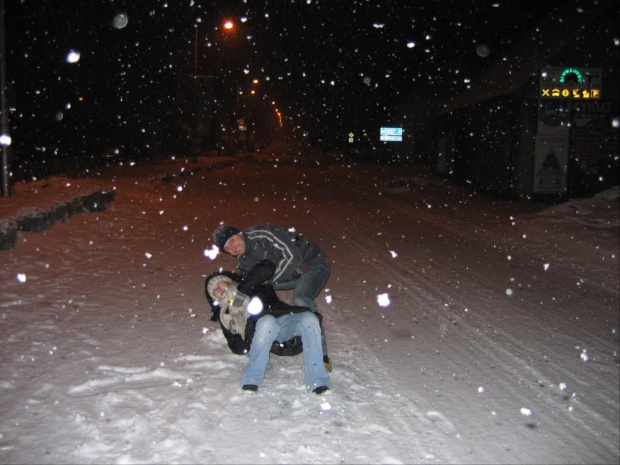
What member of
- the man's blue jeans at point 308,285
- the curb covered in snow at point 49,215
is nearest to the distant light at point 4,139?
the curb covered in snow at point 49,215

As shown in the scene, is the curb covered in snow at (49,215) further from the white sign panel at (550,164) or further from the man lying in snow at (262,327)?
the white sign panel at (550,164)

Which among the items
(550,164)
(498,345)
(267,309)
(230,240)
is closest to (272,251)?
(230,240)

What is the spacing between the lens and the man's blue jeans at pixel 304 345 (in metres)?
4.46

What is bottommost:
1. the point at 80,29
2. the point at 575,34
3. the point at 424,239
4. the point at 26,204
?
the point at 424,239

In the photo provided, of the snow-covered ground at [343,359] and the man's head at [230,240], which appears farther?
the man's head at [230,240]

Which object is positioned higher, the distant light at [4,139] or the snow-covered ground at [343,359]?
the distant light at [4,139]

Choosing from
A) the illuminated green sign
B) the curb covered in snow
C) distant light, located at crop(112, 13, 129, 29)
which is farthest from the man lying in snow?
distant light, located at crop(112, 13, 129, 29)

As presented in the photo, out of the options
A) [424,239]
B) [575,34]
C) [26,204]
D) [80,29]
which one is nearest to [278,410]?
[424,239]

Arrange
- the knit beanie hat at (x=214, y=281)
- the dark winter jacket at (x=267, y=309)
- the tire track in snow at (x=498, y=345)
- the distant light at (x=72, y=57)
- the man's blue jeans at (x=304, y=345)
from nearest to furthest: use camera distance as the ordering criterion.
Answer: the tire track in snow at (x=498, y=345) → the man's blue jeans at (x=304, y=345) → the dark winter jacket at (x=267, y=309) → the knit beanie hat at (x=214, y=281) → the distant light at (x=72, y=57)

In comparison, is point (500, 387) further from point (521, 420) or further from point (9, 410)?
point (9, 410)

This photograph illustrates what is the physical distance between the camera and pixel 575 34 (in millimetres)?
18969

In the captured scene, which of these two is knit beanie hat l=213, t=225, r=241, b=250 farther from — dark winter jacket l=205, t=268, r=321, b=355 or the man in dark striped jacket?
dark winter jacket l=205, t=268, r=321, b=355

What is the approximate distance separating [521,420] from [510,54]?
79.5 ft

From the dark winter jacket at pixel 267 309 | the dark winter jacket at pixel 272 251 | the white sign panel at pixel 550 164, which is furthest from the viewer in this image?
the white sign panel at pixel 550 164
